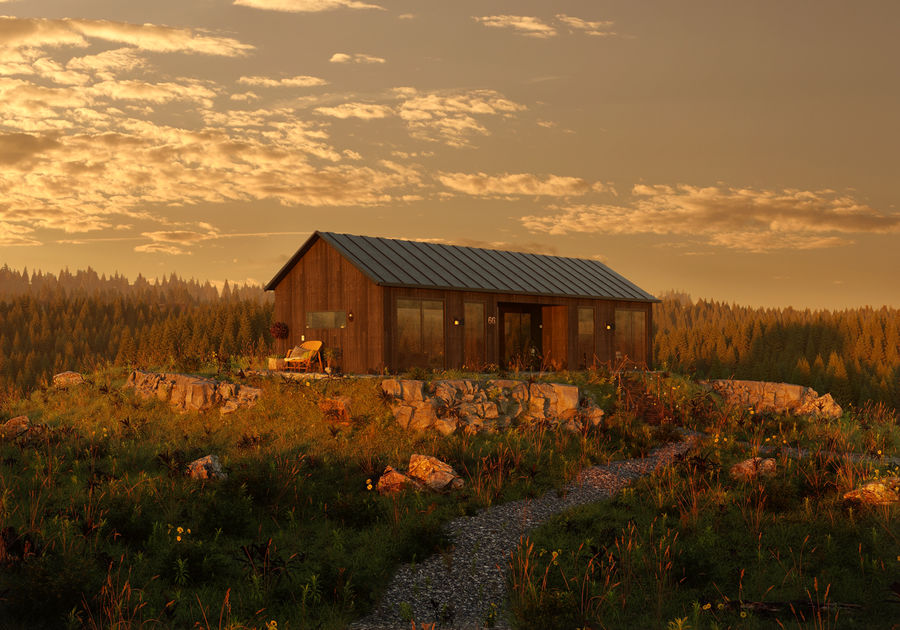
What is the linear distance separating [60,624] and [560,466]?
9.61 meters

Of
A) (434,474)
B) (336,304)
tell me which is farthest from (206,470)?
(336,304)

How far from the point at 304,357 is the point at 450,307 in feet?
16.5

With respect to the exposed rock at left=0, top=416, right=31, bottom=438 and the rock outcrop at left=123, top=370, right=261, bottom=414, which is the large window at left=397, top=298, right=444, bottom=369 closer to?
the rock outcrop at left=123, top=370, right=261, bottom=414

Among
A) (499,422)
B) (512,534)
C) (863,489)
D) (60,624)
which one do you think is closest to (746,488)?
(863,489)

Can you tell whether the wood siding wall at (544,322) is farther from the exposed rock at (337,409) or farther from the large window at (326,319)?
the exposed rock at (337,409)

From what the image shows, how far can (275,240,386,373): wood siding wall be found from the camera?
2245 centimetres

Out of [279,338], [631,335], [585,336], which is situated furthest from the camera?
[631,335]

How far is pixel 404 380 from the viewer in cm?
1831

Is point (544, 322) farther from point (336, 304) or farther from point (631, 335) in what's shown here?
point (336, 304)

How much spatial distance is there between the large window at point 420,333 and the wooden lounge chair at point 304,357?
2.83 m

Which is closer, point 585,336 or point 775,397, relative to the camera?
point 775,397

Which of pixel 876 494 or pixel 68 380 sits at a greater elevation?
pixel 68 380

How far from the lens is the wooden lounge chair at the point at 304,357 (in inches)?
904

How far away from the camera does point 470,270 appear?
2602 cm
